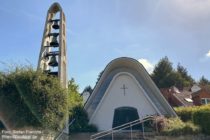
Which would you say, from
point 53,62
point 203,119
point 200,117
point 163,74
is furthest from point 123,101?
point 163,74

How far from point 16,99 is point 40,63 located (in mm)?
3961

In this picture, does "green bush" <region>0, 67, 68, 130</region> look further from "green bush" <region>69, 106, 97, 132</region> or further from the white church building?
the white church building

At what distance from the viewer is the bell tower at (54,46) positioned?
64.4 ft

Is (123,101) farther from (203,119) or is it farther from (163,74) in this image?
(163,74)

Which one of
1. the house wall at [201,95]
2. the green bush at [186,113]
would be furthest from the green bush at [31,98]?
the house wall at [201,95]

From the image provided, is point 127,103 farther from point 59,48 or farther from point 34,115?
point 34,115

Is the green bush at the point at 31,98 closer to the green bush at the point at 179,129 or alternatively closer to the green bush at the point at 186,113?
the green bush at the point at 179,129

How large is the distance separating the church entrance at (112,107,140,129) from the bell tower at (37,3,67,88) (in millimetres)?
5776

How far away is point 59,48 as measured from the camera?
791 inches

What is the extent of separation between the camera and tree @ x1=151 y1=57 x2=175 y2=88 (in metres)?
48.9

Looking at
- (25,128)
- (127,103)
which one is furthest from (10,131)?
(127,103)

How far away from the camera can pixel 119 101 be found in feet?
77.4

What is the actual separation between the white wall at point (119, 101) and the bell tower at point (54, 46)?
4799mm

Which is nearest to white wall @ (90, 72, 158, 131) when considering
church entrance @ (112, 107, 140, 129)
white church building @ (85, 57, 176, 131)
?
white church building @ (85, 57, 176, 131)
